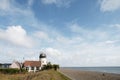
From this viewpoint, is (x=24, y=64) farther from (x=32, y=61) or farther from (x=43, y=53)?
(x=43, y=53)

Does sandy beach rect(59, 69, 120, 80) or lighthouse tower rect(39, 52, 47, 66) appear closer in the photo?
sandy beach rect(59, 69, 120, 80)

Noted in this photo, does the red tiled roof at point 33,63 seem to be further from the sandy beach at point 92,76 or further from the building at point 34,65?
the sandy beach at point 92,76

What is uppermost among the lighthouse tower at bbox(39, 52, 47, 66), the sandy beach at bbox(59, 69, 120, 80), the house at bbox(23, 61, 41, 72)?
the lighthouse tower at bbox(39, 52, 47, 66)

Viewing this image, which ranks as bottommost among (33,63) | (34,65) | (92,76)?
(92,76)

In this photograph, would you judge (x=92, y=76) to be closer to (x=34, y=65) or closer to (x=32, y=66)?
(x=34, y=65)

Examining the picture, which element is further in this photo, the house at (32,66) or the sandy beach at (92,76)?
the house at (32,66)

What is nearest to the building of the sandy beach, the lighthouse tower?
the lighthouse tower

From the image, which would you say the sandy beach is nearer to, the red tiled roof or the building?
the building

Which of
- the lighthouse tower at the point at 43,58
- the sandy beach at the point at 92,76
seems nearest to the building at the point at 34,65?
the lighthouse tower at the point at 43,58

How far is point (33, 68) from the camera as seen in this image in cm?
8638

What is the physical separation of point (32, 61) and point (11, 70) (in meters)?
33.3

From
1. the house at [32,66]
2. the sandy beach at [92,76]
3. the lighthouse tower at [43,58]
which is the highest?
the lighthouse tower at [43,58]

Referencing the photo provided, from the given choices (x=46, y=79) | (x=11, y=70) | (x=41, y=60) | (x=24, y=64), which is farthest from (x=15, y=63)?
(x=46, y=79)

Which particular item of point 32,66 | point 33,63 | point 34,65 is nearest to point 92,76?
point 34,65
